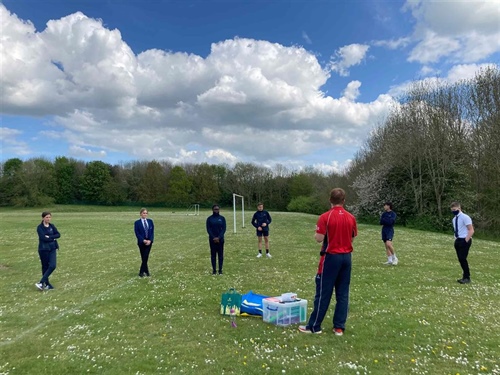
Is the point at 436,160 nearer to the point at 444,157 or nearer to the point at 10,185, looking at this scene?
the point at 444,157

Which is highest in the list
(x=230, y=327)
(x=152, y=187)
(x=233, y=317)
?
(x=152, y=187)

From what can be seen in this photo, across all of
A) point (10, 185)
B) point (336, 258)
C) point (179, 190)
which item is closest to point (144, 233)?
point (336, 258)

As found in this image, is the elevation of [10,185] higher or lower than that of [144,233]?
higher

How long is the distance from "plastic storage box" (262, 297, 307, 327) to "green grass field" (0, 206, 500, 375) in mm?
188

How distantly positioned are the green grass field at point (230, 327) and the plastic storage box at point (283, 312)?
0.62 feet

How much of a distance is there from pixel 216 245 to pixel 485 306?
8.21 metres

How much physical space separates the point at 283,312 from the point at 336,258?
6.00 ft

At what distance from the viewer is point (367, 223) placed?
145 feet

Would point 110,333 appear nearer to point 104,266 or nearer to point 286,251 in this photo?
point 104,266

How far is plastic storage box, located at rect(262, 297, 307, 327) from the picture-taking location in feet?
24.7

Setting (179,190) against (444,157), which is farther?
(179,190)

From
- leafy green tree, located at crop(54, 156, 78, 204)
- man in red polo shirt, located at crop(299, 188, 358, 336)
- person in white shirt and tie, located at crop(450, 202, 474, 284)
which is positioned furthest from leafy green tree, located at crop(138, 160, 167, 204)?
man in red polo shirt, located at crop(299, 188, 358, 336)

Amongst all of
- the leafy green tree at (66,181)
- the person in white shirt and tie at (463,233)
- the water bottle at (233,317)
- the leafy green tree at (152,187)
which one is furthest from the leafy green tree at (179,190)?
the water bottle at (233,317)

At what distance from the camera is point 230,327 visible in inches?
296
